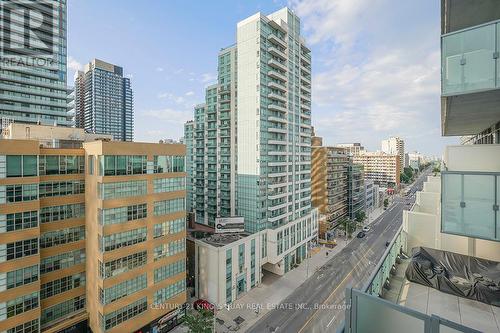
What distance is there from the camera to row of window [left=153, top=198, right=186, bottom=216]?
3338 centimetres

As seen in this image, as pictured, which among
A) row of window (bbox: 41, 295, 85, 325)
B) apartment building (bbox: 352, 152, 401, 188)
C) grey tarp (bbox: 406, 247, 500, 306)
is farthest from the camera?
apartment building (bbox: 352, 152, 401, 188)

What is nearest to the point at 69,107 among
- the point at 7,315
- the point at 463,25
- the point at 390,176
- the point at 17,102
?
the point at 17,102

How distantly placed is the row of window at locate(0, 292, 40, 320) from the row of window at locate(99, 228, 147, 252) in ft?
24.8

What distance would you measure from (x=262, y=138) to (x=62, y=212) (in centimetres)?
3253

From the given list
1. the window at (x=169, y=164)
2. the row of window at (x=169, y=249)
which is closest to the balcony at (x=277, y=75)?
the window at (x=169, y=164)

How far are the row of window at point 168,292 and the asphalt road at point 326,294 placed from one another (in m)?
11.4

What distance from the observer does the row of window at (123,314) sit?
93.6 feet

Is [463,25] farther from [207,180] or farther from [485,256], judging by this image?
[207,180]

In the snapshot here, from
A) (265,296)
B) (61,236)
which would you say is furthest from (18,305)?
(265,296)

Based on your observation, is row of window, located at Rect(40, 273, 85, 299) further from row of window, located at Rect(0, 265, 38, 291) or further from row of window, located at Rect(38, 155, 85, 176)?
row of window, located at Rect(38, 155, 85, 176)

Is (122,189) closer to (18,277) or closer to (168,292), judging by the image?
(18,277)

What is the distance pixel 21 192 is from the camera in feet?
83.7

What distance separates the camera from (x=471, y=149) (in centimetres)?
890

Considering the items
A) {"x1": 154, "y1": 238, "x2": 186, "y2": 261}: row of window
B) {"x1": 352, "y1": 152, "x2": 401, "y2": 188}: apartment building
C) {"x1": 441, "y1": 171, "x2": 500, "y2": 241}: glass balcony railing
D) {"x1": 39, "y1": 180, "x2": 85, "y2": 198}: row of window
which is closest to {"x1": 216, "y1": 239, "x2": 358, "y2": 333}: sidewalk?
{"x1": 154, "y1": 238, "x2": 186, "y2": 261}: row of window
